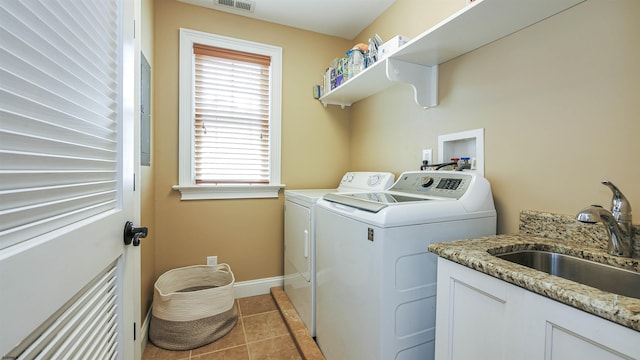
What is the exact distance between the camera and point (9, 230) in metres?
0.42

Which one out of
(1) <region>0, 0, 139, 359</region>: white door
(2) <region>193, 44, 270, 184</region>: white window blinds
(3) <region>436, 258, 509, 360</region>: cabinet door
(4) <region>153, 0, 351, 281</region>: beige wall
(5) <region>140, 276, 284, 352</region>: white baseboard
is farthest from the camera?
(5) <region>140, 276, 284, 352</region>: white baseboard

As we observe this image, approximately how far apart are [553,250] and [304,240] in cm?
133

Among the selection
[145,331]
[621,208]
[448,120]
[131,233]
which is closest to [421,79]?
[448,120]

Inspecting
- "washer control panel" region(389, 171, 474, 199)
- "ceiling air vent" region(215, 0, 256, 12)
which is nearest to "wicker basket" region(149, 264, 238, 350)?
"washer control panel" region(389, 171, 474, 199)

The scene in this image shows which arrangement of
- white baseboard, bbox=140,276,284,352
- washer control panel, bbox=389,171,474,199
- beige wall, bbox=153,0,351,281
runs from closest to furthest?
→ washer control panel, bbox=389,171,474,199 → beige wall, bbox=153,0,351,281 → white baseboard, bbox=140,276,284,352

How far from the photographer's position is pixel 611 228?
88cm

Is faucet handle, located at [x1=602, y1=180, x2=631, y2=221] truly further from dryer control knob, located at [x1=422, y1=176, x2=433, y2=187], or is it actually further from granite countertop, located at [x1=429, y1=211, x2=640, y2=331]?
dryer control knob, located at [x1=422, y1=176, x2=433, y2=187]

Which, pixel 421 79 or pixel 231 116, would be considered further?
pixel 231 116

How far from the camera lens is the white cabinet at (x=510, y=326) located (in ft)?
1.91

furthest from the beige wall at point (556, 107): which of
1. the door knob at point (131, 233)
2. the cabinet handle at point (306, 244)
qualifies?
the door knob at point (131, 233)

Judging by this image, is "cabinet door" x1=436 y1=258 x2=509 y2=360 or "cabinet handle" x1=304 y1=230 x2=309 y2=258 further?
"cabinet handle" x1=304 y1=230 x2=309 y2=258

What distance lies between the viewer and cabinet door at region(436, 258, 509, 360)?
0.79 m

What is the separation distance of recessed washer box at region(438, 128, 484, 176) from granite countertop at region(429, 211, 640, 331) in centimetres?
36

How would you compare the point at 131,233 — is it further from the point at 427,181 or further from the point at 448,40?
the point at 448,40
